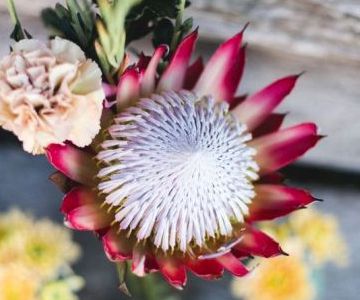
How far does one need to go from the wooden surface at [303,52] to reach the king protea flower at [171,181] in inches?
6.9

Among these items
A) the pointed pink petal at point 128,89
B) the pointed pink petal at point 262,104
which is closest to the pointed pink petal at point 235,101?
the pointed pink petal at point 262,104

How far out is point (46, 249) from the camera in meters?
0.90

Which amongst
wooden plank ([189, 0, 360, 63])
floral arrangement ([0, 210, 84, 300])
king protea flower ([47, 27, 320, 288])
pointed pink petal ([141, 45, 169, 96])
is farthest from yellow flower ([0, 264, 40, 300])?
wooden plank ([189, 0, 360, 63])

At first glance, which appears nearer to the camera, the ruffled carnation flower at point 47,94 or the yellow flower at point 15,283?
the ruffled carnation flower at point 47,94

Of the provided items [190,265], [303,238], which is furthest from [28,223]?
[303,238]

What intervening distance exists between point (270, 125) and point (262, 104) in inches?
1.1

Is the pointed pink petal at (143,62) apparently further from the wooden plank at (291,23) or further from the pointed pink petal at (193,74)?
the wooden plank at (291,23)

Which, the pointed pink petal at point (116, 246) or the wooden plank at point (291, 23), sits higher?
the wooden plank at point (291, 23)

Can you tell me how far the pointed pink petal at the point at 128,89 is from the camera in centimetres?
77

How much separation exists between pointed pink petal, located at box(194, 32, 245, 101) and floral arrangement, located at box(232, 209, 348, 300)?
0.18m

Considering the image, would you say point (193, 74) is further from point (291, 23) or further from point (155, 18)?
point (291, 23)

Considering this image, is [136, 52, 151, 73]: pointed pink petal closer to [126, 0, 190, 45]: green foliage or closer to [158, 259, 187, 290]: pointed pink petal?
[126, 0, 190, 45]: green foliage

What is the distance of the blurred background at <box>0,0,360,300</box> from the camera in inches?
39.8

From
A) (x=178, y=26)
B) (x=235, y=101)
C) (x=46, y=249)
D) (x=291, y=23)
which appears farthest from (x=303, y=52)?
(x=46, y=249)
